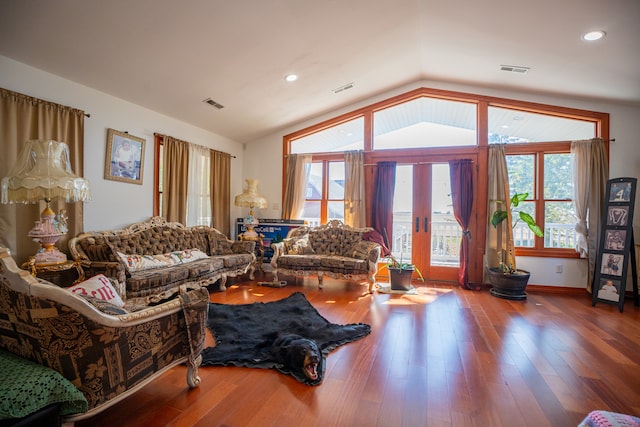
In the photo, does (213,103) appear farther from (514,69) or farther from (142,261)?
(514,69)

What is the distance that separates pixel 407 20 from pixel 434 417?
396 cm

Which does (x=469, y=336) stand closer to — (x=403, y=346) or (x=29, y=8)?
(x=403, y=346)

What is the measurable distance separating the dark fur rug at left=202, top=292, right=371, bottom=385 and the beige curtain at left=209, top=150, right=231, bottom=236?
7.32 ft

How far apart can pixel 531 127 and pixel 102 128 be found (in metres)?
6.31

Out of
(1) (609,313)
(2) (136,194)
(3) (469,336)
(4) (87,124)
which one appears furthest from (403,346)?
(4) (87,124)

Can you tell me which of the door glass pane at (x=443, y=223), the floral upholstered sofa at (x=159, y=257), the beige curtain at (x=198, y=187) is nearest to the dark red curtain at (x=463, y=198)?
the door glass pane at (x=443, y=223)

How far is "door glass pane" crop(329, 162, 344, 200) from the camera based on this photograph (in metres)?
5.93

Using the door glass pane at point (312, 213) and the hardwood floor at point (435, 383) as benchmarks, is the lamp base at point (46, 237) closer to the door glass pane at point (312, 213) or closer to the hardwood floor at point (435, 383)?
the hardwood floor at point (435, 383)

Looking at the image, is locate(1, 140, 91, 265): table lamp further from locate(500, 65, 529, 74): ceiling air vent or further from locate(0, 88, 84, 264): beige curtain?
locate(500, 65, 529, 74): ceiling air vent

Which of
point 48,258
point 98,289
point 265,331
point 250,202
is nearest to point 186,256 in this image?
point 250,202

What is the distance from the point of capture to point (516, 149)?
16.4 feet

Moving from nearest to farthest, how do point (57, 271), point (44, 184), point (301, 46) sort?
point (44, 184), point (57, 271), point (301, 46)

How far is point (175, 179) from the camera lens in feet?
15.3

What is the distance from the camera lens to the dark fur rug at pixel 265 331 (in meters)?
2.34
